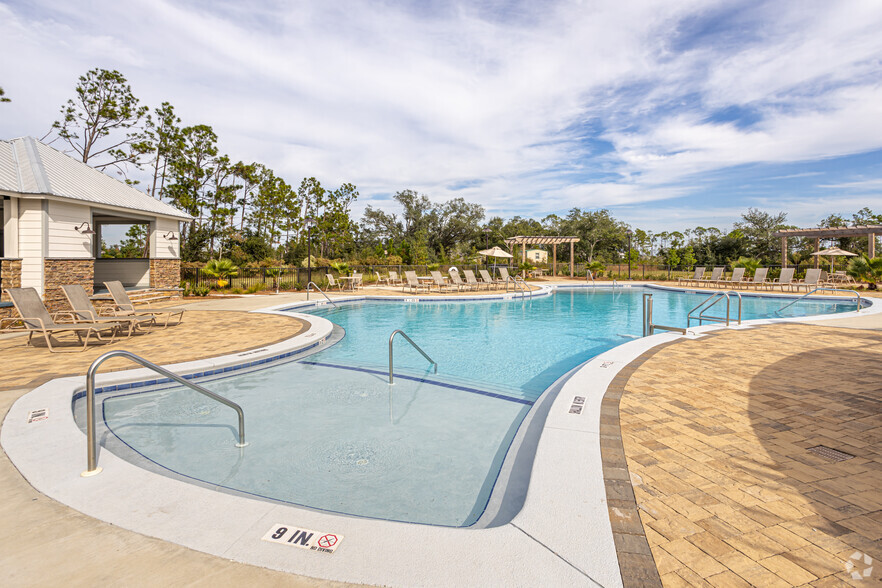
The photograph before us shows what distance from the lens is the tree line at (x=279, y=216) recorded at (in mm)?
22625

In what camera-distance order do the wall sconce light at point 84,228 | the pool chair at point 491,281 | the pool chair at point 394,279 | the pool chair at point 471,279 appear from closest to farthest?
the wall sconce light at point 84,228
the pool chair at point 471,279
the pool chair at point 491,281
the pool chair at point 394,279

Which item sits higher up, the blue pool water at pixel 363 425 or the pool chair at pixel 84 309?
the pool chair at pixel 84 309

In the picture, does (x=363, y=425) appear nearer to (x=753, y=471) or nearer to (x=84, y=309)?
(x=753, y=471)

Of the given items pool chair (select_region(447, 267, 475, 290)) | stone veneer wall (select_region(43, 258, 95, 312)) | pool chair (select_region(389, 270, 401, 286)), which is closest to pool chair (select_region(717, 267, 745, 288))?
pool chair (select_region(447, 267, 475, 290))

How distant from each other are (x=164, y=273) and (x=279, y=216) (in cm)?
1637

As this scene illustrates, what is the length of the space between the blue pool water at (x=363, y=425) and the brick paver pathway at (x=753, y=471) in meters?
1.17

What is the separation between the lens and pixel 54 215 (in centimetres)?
1075

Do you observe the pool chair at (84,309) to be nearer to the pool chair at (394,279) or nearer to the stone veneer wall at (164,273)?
the stone veneer wall at (164,273)

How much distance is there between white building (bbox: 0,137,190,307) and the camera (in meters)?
10.1

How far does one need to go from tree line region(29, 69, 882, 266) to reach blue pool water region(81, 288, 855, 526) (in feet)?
38.6

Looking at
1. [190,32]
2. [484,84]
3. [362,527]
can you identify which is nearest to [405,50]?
[484,84]

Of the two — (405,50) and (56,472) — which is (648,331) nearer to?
(56,472)

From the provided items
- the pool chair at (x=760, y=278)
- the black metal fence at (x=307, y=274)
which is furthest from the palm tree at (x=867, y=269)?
the black metal fence at (x=307, y=274)

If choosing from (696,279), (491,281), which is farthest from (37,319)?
(696,279)
